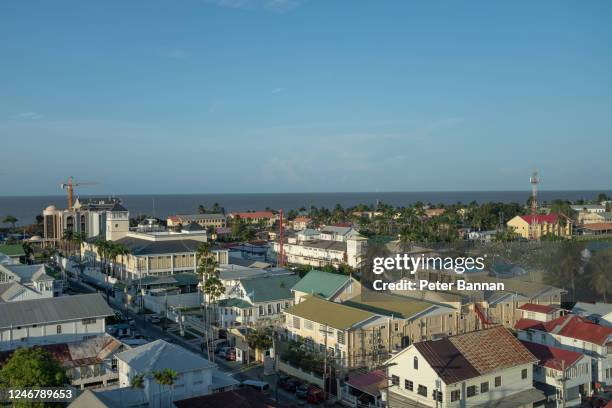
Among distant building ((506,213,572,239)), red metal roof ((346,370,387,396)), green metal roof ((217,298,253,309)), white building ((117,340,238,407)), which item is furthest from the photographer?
distant building ((506,213,572,239))

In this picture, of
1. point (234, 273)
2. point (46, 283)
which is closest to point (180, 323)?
point (234, 273)

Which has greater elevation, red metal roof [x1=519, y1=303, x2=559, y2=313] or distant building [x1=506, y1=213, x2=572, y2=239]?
distant building [x1=506, y1=213, x2=572, y2=239]

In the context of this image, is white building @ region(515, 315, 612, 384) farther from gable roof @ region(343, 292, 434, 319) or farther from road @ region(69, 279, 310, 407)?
road @ region(69, 279, 310, 407)

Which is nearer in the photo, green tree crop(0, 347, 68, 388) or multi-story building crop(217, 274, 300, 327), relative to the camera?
green tree crop(0, 347, 68, 388)

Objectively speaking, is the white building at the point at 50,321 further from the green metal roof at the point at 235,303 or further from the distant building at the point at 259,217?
the distant building at the point at 259,217

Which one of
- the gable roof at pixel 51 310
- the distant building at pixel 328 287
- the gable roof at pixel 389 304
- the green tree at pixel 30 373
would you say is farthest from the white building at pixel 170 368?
the distant building at pixel 328 287

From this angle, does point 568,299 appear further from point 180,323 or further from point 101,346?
point 101,346

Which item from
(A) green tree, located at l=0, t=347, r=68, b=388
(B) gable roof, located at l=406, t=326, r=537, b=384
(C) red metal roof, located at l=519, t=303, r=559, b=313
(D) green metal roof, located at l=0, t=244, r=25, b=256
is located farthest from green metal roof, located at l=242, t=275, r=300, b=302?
(D) green metal roof, located at l=0, t=244, r=25, b=256

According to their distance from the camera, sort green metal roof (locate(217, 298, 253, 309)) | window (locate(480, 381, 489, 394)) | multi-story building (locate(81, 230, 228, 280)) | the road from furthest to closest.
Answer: multi-story building (locate(81, 230, 228, 280)), green metal roof (locate(217, 298, 253, 309)), the road, window (locate(480, 381, 489, 394))
